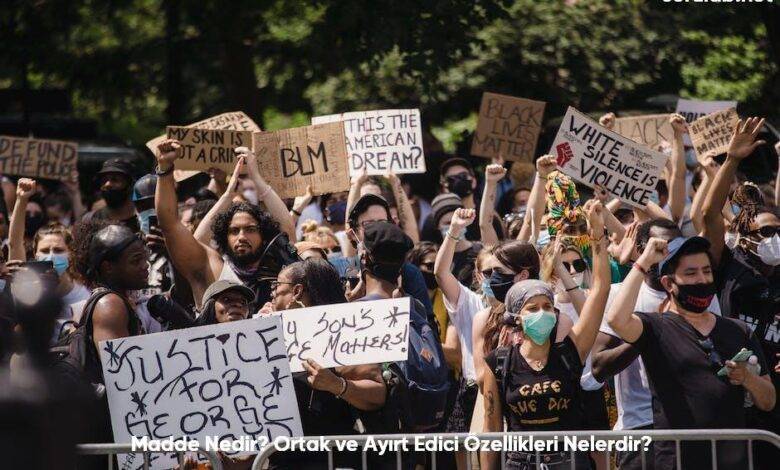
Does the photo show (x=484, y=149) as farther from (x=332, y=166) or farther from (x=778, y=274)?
(x=778, y=274)

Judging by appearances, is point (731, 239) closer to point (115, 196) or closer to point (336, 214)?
point (336, 214)

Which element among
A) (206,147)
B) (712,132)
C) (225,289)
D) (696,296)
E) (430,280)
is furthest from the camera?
(712,132)

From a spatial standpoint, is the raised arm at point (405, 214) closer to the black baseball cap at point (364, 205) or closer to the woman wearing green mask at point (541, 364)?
the black baseball cap at point (364, 205)

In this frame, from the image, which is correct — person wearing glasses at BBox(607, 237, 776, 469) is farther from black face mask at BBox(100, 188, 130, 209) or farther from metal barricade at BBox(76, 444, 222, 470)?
black face mask at BBox(100, 188, 130, 209)

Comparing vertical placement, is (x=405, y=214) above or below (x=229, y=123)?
below

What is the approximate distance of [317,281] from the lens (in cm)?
682

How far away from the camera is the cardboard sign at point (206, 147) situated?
9.73 m

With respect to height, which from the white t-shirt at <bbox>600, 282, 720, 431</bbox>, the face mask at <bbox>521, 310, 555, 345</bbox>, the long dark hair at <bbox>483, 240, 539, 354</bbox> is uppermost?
the long dark hair at <bbox>483, 240, 539, 354</bbox>

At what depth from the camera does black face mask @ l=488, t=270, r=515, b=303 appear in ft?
23.5

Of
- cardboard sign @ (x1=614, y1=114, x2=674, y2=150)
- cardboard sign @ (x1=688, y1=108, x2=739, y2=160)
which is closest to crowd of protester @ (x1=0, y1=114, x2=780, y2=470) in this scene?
cardboard sign @ (x1=688, y1=108, x2=739, y2=160)

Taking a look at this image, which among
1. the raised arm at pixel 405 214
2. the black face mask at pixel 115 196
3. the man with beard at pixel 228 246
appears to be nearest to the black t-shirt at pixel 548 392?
the man with beard at pixel 228 246

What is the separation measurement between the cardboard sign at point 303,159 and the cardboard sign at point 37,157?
9.37 ft

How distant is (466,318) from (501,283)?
0.68 m

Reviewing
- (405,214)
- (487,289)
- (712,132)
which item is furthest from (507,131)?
(487,289)
